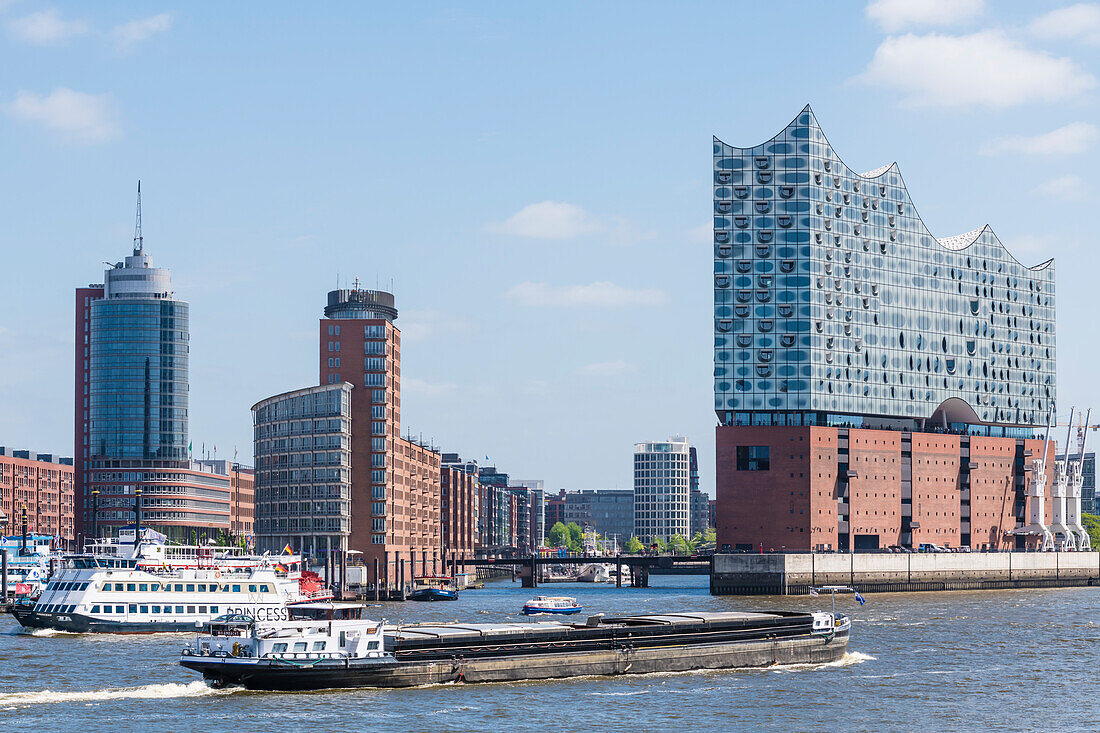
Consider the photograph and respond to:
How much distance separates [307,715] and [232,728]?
5205 mm

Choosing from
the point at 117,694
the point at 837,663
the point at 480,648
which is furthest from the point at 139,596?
the point at 837,663

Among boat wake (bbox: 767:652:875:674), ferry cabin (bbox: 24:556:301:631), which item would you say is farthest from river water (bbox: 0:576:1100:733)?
ferry cabin (bbox: 24:556:301:631)

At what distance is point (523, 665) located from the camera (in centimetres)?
9688

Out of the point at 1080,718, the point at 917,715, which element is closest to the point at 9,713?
the point at 917,715

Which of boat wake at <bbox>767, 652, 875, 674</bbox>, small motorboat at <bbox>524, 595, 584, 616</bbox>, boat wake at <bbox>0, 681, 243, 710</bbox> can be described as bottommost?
small motorboat at <bbox>524, 595, 584, 616</bbox>

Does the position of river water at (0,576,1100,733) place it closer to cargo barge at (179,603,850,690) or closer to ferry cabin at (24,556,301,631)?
cargo barge at (179,603,850,690)

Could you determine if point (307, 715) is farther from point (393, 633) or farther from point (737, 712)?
point (737, 712)

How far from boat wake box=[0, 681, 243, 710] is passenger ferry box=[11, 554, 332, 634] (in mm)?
A: 48831

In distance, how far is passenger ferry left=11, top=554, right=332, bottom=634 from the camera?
464ft

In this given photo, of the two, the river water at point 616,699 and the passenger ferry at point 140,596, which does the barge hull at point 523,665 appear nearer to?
the river water at point 616,699

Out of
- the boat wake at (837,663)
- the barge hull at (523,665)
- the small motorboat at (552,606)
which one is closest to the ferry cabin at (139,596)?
the small motorboat at (552,606)

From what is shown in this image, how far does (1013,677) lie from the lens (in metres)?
106

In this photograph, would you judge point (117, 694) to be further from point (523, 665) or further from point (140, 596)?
point (140, 596)

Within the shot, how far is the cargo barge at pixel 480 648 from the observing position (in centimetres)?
8950
